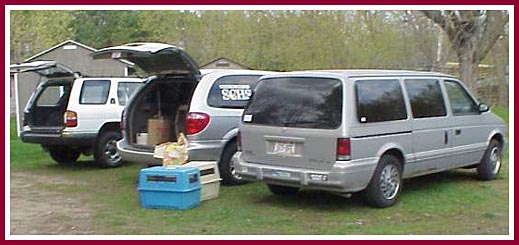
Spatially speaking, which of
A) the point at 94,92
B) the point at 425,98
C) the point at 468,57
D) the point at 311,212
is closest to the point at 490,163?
the point at 425,98

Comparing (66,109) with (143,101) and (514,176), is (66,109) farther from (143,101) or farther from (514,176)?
(514,176)

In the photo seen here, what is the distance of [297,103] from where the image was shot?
28.0 ft

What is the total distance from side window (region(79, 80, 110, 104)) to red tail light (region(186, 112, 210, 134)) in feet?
10.9

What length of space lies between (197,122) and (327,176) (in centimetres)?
238

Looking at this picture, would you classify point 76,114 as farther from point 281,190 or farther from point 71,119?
point 281,190

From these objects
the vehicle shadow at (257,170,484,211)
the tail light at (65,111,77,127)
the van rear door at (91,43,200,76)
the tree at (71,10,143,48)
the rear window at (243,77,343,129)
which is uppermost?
the tree at (71,10,143,48)

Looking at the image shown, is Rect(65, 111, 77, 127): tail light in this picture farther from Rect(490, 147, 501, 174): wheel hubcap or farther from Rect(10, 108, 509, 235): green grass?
Rect(490, 147, 501, 174): wheel hubcap

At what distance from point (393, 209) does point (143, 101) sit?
169 inches

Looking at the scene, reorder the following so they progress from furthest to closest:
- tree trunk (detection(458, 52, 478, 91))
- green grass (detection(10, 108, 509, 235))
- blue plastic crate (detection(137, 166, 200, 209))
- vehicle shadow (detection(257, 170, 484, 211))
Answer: tree trunk (detection(458, 52, 478, 91)) < vehicle shadow (detection(257, 170, 484, 211)) < blue plastic crate (detection(137, 166, 200, 209)) < green grass (detection(10, 108, 509, 235))

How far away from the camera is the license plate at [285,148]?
27.6ft

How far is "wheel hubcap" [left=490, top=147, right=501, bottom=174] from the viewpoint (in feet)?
34.8

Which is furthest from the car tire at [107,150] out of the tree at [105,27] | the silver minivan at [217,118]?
the tree at [105,27]

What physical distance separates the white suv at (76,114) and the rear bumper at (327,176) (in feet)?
13.2

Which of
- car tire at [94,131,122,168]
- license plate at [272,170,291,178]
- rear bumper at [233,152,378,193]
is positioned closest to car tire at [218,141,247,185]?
rear bumper at [233,152,378,193]
